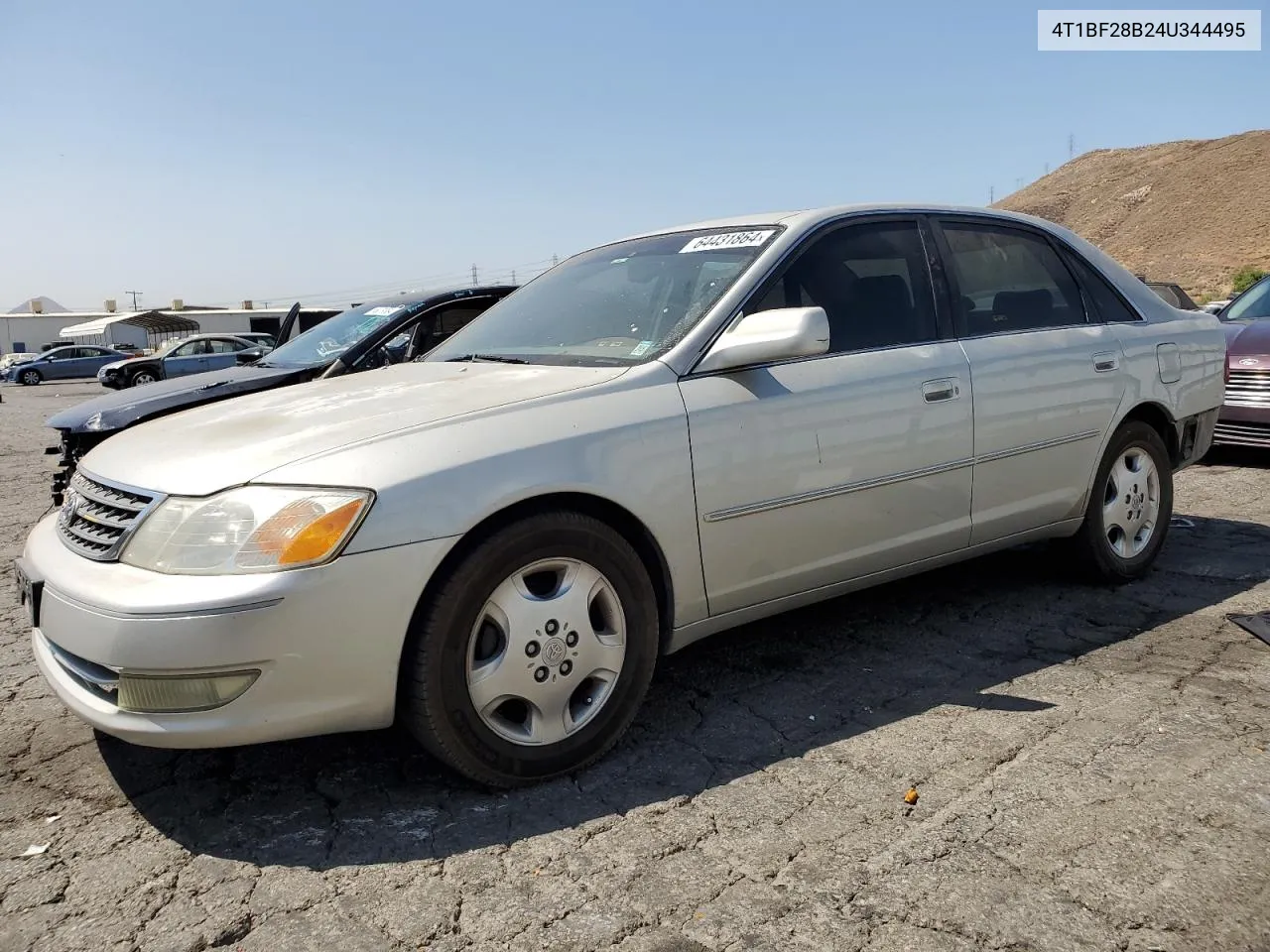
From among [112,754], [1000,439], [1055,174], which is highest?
[1055,174]

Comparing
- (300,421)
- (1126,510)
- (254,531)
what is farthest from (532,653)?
(1126,510)

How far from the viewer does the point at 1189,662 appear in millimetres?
3621

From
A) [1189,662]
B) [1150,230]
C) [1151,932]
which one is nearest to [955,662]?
[1189,662]

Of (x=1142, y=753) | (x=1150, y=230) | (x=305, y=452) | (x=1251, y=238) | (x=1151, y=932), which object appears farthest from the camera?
(x=1150, y=230)

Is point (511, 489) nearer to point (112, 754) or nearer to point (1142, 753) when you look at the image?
point (112, 754)

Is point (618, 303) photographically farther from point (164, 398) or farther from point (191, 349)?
point (191, 349)

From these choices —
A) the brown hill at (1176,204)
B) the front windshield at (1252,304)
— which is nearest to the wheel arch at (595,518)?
the front windshield at (1252,304)

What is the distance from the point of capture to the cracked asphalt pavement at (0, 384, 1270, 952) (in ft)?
7.20

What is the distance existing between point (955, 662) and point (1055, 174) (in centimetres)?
9630

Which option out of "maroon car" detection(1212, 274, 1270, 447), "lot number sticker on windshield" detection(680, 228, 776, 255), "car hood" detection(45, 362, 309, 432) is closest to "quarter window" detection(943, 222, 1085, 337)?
"lot number sticker on windshield" detection(680, 228, 776, 255)

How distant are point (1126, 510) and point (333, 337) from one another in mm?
5139

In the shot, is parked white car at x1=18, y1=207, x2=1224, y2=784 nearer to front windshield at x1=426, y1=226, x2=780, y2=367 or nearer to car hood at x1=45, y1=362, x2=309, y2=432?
front windshield at x1=426, y1=226, x2=780, y2=367

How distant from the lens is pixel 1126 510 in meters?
4.47

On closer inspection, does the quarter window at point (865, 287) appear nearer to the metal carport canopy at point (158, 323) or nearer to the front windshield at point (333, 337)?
the front windshield at point (333, 337)
